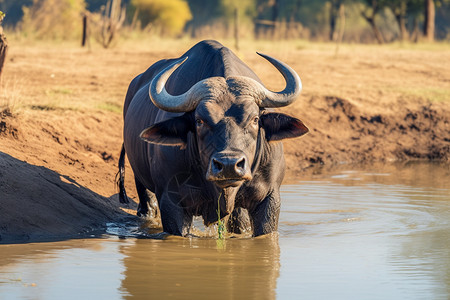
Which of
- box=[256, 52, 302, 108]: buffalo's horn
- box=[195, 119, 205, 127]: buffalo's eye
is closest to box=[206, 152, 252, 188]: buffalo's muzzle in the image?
box=[195, 119, 205, 127]: buffalo's eye

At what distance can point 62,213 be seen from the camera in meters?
7.75

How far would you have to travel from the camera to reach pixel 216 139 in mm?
6090

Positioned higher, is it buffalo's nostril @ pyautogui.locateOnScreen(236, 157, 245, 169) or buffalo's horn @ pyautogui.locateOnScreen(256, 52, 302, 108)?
buffalo's horn @ pyautogui.locateOnScreen(256, 52, 302, 108)

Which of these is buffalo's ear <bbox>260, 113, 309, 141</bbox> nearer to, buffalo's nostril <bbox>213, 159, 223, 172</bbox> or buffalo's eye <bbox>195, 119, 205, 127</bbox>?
buffalo's eye <bbox>195, 119, 205, 127</bbox>

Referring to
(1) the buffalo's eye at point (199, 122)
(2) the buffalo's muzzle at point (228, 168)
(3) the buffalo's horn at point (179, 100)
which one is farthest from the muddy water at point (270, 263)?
(3) the buffalo's horn at point (179, 100)

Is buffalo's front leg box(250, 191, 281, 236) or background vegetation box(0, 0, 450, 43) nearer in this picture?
buffalo's front leg box(250, 191, 281, 236)

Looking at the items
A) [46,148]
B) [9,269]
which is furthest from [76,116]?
[9,269]

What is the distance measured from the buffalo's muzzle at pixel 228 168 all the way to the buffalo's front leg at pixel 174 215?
107 centimetres

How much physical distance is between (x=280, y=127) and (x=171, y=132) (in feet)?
2.72

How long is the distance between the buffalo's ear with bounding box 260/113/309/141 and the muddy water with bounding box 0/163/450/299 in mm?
946

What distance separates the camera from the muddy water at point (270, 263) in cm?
551

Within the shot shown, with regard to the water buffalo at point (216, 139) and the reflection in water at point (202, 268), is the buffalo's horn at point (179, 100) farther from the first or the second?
the reflection in water at point (202, 268)

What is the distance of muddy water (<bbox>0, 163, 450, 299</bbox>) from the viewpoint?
5.51m

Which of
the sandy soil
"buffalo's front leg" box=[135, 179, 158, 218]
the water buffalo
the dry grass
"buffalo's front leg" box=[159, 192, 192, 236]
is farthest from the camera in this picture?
the dry grass
